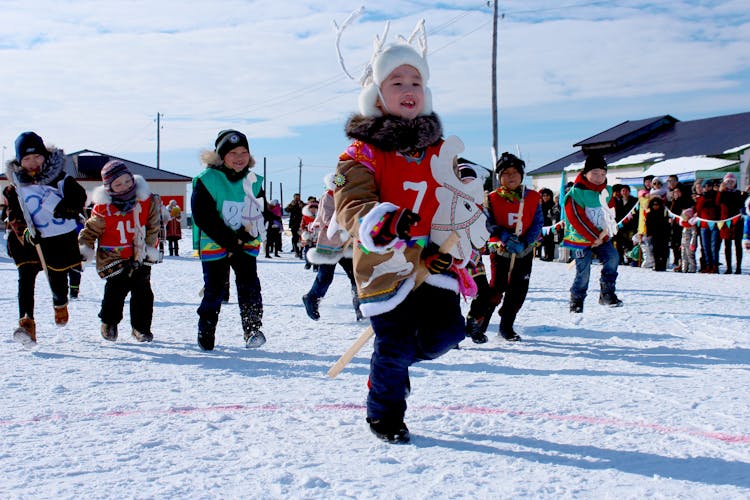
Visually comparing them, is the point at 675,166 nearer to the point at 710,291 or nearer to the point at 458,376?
the point at 710,291

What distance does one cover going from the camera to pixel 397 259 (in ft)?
10.6

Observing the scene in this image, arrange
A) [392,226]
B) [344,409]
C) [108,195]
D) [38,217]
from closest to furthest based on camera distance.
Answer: [392,226] → [344,409] → [38,217] → [108,195]

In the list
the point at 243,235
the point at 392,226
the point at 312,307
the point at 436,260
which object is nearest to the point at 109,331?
the point at 243,235

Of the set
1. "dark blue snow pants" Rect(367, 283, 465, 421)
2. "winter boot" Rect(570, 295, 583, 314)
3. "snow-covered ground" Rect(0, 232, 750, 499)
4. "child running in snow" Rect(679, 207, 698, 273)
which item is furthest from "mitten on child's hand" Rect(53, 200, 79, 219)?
"child running in snow" Rect(679, 207, 698, 273)

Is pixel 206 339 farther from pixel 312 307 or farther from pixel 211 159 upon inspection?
pixel 312 307

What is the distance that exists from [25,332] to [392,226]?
157 inches

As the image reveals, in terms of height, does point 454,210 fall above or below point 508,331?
above

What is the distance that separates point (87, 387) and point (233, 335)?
2.23 metres

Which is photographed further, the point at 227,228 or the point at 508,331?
the point at 508,331

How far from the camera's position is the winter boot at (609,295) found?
26.6 ft

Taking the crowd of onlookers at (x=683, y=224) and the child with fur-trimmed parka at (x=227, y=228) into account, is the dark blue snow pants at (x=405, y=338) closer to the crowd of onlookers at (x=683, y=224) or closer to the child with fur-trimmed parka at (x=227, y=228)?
the child with fur-trimmed parka at (x=227, y=228)

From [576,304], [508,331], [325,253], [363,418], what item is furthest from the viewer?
[576,304]

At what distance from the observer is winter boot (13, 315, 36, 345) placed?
565cm

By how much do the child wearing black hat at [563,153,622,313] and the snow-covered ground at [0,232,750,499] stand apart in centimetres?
83
